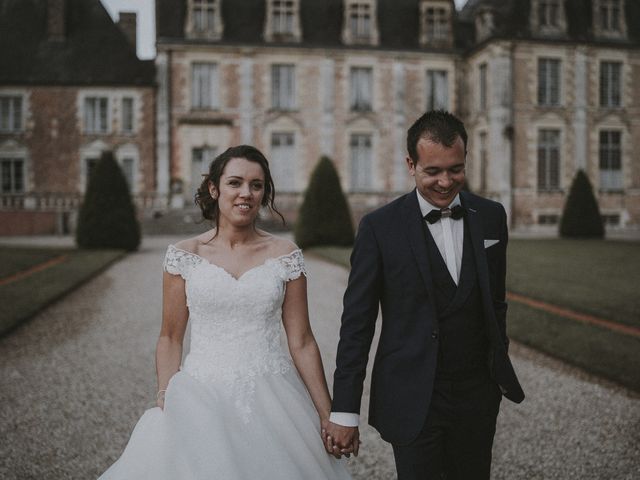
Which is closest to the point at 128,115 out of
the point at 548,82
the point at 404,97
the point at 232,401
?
the point at 404,97

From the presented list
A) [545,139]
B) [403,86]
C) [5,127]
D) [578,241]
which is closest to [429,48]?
[403,86]

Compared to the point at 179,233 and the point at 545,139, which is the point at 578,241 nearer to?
the point at 545,139

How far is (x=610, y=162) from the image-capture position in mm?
23578

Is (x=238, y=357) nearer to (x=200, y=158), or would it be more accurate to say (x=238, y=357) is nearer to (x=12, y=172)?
(x=200, y=158)

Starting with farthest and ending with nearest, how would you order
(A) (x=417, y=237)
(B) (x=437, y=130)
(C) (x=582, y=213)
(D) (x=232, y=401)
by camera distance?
(C) (x=582, y=213) < (D) (x=232, y=401) < (A) (x=417, y=237) < (B) (x=437, y=130)

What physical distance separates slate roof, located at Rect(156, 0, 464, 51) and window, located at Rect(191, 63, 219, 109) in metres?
0.95

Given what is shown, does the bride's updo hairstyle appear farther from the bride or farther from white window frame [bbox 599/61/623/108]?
white window frame [bbox 599/61/623/108]

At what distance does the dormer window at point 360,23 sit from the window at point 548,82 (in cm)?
597

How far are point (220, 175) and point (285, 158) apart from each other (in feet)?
68.9

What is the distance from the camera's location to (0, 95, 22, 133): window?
22297mm

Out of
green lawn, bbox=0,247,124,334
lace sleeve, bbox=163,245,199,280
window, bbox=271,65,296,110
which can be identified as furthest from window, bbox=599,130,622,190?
lace sleeve, bbox=163,245,199,280

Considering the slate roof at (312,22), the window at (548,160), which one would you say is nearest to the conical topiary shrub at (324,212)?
the slate roof at (312,22)

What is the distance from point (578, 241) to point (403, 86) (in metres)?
9.33

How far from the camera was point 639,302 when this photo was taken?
794 centimetres
